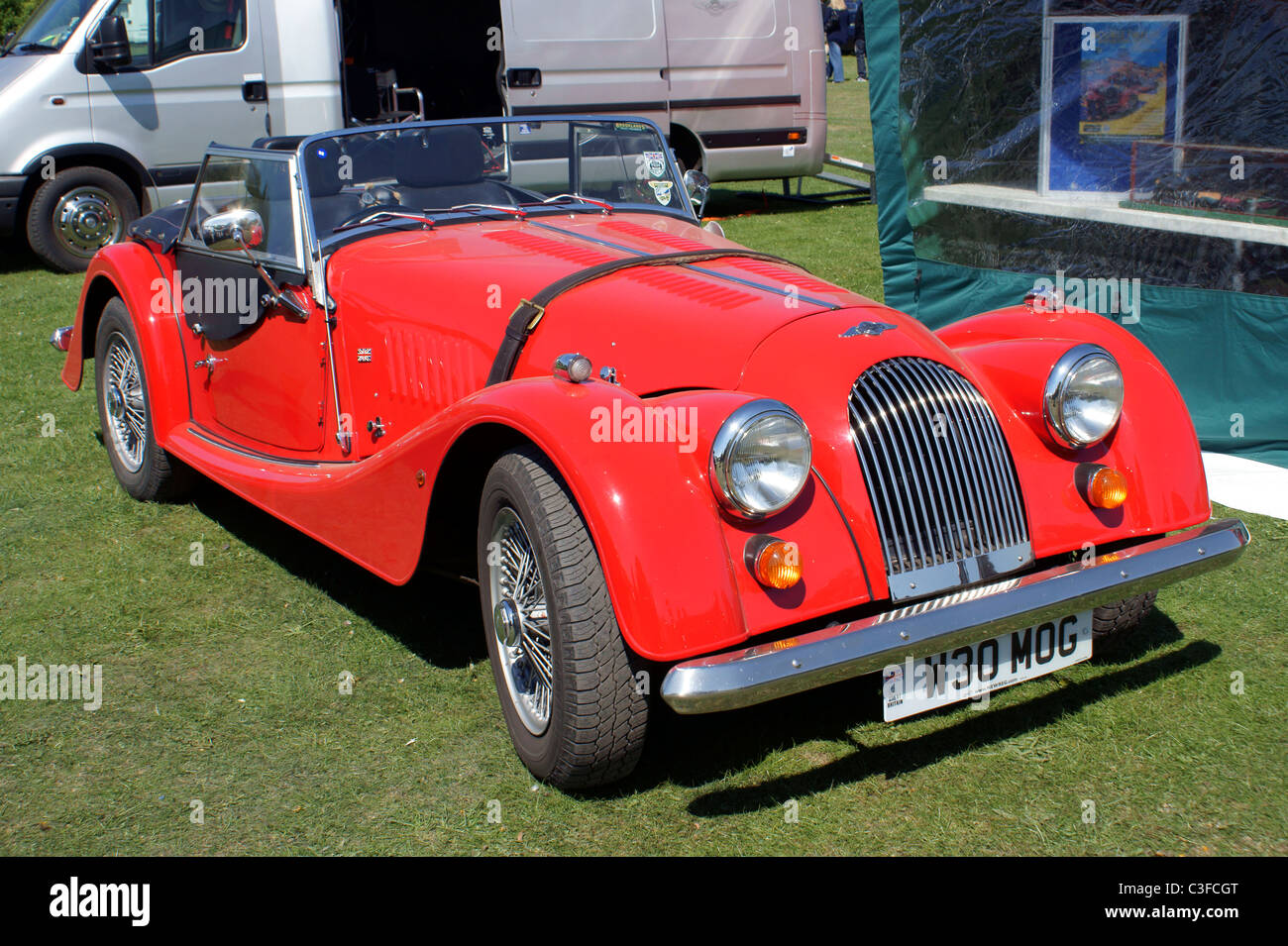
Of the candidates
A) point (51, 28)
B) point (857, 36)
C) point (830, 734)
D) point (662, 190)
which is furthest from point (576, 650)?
point (857, 36)

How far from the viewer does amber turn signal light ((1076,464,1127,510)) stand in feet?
10.7

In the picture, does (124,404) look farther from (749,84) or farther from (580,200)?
(749,84)

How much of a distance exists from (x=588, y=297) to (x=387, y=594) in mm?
1511

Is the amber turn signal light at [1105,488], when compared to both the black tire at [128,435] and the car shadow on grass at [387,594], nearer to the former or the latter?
the car shadow on grass at [387,594]

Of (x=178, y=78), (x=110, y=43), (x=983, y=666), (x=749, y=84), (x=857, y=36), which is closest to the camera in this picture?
(x=983, y=666)

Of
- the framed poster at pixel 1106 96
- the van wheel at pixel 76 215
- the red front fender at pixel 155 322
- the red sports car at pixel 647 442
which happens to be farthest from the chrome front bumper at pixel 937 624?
the van wheel at pixel 76 215

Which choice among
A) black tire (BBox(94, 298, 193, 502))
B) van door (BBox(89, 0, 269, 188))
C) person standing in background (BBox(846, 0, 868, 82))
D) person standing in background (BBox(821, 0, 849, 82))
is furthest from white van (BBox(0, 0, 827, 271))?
person standing in background (BBox(846, 0, 868, 82))

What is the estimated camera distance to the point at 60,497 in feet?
17.7

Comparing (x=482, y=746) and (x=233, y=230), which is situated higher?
(x=233, y=230)

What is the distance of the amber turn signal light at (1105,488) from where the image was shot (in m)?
3.25

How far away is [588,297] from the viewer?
353 centimetres

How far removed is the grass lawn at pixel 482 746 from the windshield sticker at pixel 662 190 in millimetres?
1843
